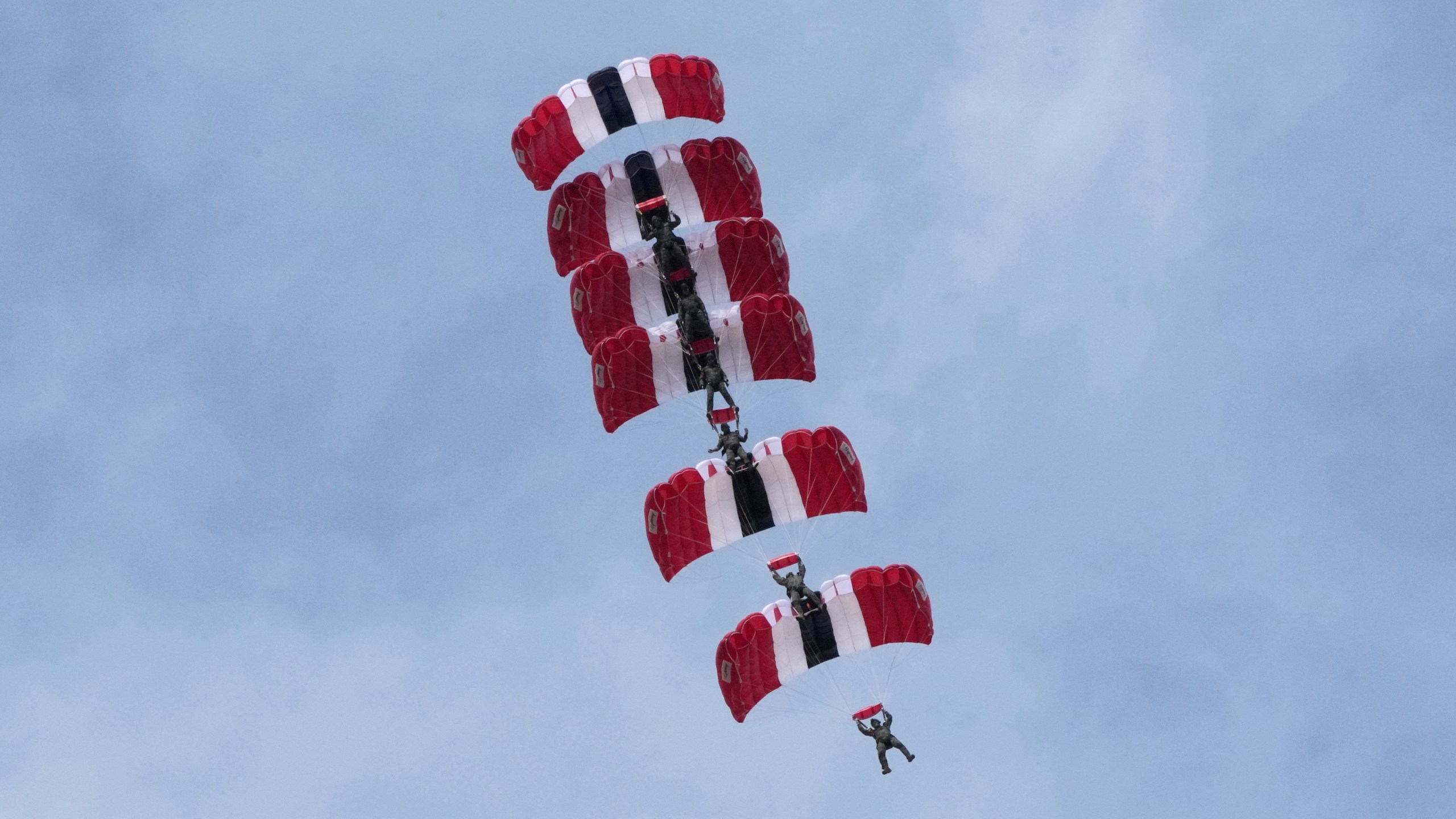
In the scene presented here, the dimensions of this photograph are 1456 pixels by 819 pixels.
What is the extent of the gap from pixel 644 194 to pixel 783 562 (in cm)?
823

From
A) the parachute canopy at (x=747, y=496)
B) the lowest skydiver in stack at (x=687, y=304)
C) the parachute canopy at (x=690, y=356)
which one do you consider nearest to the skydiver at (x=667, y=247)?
the lowest skydiver in stack at (x=687, y=304)

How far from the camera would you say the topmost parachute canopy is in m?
33.9

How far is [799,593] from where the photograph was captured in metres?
32.9

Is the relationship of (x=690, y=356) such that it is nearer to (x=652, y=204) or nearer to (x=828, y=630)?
(x=652, y=204)

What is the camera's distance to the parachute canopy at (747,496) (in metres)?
33.6

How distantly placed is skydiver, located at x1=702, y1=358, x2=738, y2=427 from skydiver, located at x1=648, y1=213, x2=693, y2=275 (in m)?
1.94

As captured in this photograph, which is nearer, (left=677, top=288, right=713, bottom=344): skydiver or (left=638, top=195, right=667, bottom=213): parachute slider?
(left=677, top=288, right=713, bottom=344): skydiver

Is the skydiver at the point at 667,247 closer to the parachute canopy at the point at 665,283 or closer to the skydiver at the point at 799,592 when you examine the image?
the parachute canopy at the point at 665,283

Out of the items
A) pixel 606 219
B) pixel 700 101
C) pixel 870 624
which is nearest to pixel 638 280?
pixel 606 219

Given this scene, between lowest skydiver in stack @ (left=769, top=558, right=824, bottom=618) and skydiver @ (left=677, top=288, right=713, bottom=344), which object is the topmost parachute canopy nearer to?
skydiver @ (left=677, top=288, right=713, bottom=344)

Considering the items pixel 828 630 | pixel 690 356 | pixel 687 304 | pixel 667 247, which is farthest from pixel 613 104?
pixel 828 630

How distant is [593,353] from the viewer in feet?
111

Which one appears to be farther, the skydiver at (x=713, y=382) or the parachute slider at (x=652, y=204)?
the parachute slider at (x=652, y=204)

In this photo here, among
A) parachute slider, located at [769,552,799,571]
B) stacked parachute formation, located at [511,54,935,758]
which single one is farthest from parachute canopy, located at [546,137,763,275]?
parachute slider, located at [769,552,799,571]
